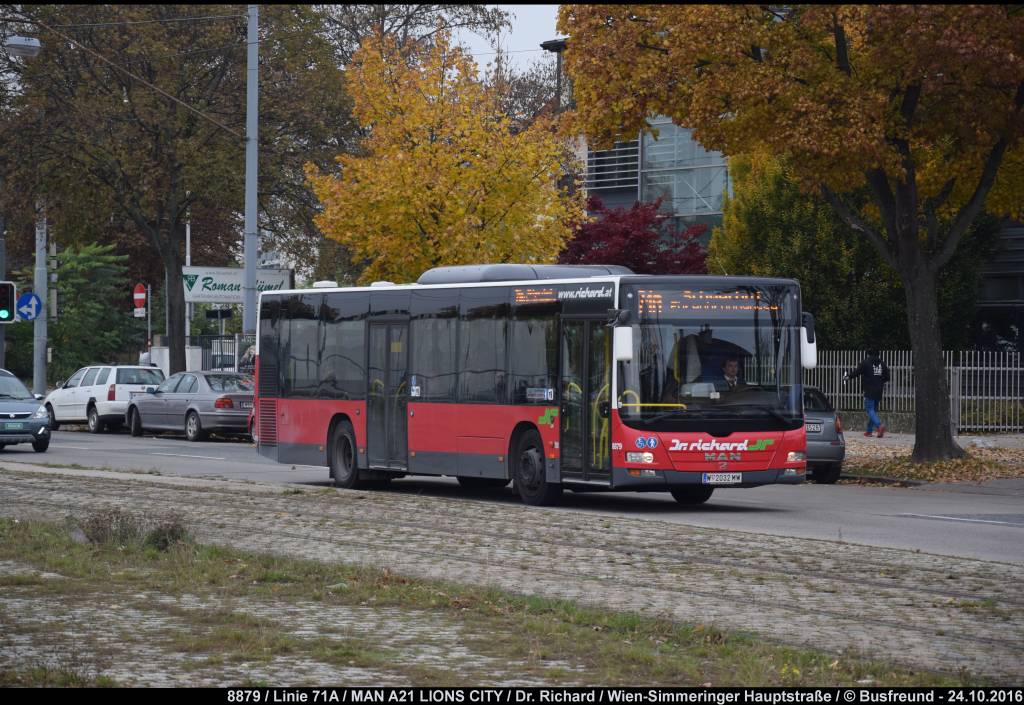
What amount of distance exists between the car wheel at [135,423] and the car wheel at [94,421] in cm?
178

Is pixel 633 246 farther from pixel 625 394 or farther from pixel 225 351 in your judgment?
pixel 625 394

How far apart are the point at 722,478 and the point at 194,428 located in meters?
21.5

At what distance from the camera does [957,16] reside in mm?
21734

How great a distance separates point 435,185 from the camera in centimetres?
3403

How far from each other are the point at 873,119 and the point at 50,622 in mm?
16681

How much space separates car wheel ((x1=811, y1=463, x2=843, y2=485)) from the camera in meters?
25.6

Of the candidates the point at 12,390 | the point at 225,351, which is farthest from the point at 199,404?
the point at 225,351

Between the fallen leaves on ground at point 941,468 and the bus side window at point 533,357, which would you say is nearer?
the bus side window at point 533,357

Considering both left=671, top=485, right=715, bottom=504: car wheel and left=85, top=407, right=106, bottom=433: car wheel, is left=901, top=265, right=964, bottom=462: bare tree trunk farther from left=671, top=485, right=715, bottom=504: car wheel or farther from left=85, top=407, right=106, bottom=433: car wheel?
left=85, top=407, right=106, bottom=433: car wheel

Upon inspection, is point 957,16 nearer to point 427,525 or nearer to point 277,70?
point 427,525

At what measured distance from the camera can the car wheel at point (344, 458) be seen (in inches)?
920

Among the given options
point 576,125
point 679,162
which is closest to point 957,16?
point 576,125

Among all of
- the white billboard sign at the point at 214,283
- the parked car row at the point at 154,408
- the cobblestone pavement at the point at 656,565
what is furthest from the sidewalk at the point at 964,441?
the white billboard sign at the point at 214,283

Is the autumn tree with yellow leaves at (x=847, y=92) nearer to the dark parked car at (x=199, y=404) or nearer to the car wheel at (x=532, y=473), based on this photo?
the car wheel at (x=532, y=473)
